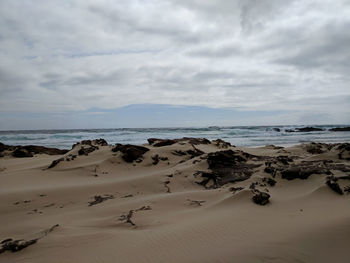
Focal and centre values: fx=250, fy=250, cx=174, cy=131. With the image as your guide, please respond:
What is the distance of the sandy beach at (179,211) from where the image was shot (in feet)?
6.24

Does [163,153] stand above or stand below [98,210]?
above

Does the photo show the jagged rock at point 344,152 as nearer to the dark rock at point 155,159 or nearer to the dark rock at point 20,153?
the dark rock at point 155,159

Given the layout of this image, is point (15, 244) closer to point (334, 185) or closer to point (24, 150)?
point (334, 185)

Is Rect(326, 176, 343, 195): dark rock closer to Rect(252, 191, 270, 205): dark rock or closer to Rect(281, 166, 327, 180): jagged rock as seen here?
Rect(281, 166, 327, 180): jagged rock

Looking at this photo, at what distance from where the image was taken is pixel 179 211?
2918mm

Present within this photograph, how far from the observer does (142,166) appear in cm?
521

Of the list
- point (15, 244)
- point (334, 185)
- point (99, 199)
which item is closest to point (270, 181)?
point (334, 185)

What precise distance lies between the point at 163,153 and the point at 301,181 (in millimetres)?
3028

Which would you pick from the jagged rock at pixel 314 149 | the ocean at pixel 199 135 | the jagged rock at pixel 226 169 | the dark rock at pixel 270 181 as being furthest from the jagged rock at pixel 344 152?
the ocean at pixel 199 135

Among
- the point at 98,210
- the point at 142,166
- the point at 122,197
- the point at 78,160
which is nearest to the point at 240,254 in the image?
the point at 98,210

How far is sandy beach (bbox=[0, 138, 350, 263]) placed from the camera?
190 cm

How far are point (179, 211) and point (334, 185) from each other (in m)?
1.94

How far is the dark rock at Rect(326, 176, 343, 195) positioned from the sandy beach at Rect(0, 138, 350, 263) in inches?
0.4

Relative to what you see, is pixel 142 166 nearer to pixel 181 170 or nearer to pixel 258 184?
pixel 181 170
